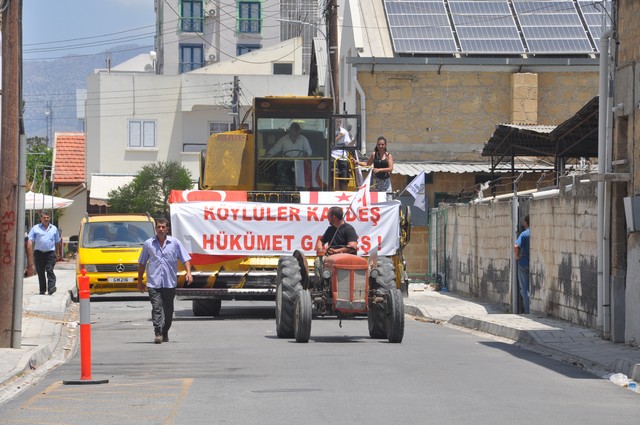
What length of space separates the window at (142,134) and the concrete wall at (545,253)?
42692mm

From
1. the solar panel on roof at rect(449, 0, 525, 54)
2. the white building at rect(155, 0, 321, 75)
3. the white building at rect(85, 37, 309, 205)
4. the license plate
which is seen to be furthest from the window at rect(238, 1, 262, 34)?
the license plate

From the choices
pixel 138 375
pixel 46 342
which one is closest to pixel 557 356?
pixel 138 375

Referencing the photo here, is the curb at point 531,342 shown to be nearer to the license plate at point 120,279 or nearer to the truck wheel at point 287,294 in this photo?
the truck wheel at point 287,294

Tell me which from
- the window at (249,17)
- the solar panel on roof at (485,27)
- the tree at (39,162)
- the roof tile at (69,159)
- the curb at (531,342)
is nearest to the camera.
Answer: the curb at (531,342)

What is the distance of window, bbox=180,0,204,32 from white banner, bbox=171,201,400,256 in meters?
69.1

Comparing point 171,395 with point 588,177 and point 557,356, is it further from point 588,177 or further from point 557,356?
point 588,177

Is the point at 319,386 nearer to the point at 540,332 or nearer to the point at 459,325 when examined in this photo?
the point at 540,332

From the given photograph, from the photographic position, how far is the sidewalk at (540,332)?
15.4 m

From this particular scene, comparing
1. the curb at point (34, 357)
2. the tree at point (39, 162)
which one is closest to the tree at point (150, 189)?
the tree at point (39, 162)

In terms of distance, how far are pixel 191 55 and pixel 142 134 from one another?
20502mm

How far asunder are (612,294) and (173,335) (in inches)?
259

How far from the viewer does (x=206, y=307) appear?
24.0m

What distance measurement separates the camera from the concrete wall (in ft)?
65.2

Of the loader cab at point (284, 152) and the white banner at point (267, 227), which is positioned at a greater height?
the loader cab at point (284, 152)
